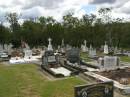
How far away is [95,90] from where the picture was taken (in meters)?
10.8

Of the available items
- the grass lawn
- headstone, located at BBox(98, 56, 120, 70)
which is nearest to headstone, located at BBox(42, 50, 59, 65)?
headstone, located at BBox(98, 56, 120, 70)

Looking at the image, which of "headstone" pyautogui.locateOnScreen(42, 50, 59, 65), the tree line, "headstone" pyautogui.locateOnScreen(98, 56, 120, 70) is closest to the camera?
"headstone" pyautogui.locateOnScreen(98, 56, 120, 70)

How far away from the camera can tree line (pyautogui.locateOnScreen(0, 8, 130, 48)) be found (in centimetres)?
6059

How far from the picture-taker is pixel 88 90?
1062 centimetres

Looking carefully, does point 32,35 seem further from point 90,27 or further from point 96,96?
point 96,96

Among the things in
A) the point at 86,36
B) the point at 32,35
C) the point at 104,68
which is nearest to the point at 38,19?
the point at 32,35

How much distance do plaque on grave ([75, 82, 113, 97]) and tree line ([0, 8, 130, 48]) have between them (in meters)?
47.4

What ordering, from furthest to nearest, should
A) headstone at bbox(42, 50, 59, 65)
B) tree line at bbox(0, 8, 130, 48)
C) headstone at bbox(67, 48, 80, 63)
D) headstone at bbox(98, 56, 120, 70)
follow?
1. tree line at bbox(0, 8, 130, 48)
2. headstone at bbox(67, 48, 80, 63)
3. headstone at bbox(42, 50, 59, 65)
4. headstone at bbox(98, 56, 120, 70)

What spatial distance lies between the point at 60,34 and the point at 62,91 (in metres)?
50.8

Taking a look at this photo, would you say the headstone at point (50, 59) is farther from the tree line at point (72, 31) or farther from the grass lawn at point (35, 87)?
the tree line at point (72, 31)

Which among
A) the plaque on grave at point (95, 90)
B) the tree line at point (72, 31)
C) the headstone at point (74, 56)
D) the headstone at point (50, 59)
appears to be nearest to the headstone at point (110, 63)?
the headstone at point (74, 56)

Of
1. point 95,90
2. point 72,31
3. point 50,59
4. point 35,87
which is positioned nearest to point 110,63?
point 50,59

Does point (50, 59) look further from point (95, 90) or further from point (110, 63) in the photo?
point (95, 90)

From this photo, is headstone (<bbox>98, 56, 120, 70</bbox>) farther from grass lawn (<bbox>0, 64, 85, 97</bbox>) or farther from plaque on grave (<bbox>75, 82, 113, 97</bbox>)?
plaque on grave (<bbox>75, 82, 113, 97</bbox>)
